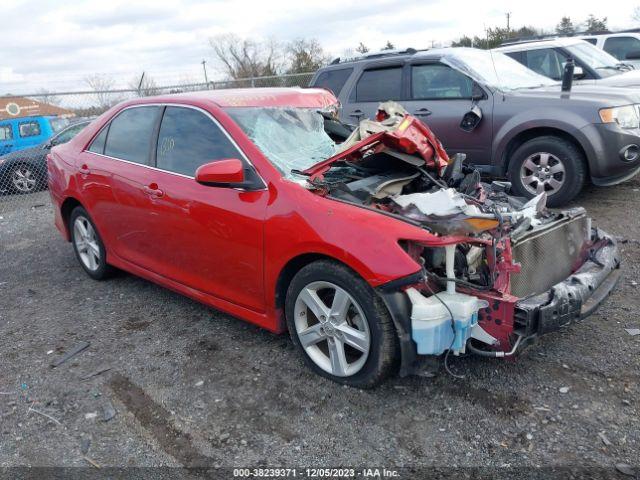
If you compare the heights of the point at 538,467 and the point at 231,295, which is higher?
the point at 231,295

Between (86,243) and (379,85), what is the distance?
4.39 meters

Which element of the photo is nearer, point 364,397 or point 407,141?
point 364,397

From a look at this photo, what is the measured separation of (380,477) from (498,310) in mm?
997

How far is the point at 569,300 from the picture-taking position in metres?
2.79

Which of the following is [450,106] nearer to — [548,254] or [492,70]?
[492,70]

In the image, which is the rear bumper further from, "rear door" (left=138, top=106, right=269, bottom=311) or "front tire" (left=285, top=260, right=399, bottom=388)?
"rear door" (left=138, top=106, right=269, bottom=311)

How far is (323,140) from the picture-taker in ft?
13.0

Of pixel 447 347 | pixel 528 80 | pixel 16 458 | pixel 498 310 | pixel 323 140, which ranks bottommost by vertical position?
pixel 16 458

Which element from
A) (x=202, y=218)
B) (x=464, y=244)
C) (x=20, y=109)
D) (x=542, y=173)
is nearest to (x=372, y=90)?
(x=542, y=173)

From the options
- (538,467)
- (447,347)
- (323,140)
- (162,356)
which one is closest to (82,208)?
(162,356)

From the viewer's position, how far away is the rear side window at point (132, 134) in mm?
4090

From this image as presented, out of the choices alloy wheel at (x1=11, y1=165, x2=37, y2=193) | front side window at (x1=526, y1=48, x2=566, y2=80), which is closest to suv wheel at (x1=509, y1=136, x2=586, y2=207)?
front side window at (x1=526, y1=48, x2=566, y2=80)

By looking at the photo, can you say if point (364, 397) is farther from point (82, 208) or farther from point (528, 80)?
point (528, 80)

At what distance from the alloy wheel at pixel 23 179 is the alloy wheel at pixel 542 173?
9.34 meters
